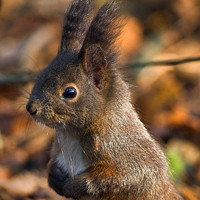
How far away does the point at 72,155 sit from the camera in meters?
3.78

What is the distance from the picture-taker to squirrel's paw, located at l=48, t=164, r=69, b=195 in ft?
13.1

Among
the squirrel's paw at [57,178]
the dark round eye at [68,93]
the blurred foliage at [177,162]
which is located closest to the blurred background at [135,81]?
the blurred foliage at [177,162]

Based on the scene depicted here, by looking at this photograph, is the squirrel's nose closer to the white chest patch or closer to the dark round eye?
the dark round eye

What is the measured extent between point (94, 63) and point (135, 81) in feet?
11.4

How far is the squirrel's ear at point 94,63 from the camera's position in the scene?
11.4 ft

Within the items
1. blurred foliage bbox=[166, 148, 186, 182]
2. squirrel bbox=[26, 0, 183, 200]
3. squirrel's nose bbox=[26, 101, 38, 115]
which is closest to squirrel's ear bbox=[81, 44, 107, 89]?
squirrel bbox=[26, 0, 183, 200]

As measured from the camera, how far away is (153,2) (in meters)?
9.11

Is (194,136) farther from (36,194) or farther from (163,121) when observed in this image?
(36,194)

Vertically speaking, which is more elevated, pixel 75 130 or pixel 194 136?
pixel 75 130

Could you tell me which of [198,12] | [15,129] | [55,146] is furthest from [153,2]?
[55,146]

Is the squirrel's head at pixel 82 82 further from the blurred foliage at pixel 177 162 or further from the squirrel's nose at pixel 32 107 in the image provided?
the blurred foliage at pixel 177 162

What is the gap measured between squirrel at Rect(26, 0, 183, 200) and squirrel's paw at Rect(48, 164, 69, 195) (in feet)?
0.68

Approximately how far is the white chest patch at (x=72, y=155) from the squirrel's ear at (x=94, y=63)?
50 cm

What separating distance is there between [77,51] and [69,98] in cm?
51
